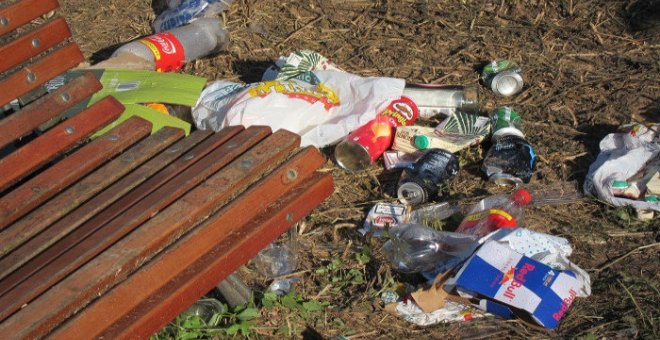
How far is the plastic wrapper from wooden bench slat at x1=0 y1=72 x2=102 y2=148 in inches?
91.4

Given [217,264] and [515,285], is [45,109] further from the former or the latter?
[515,285]

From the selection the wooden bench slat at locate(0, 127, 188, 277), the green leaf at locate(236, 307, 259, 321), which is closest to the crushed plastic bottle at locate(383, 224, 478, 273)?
the green leaf at locate(236, 307, 259, 321)

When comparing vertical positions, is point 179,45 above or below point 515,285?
above

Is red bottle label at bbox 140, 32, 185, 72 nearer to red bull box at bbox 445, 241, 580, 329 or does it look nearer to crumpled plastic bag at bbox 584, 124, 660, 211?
crumpled plastic bag at bbox 584, 124, 660, 211

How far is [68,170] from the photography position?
3078 millimetres

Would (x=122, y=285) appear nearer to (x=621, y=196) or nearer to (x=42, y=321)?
(x=42, y=321)

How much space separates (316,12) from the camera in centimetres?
585

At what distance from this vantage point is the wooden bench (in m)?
2.54

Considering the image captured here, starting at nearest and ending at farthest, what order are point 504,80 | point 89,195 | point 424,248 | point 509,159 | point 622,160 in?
1. point 89,195
2. point 424,248
3. point 622,160
4. point 509,159
5. point 504,80

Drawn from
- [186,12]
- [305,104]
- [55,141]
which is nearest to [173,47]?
[186,12]

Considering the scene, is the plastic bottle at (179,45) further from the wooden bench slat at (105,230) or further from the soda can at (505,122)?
the wooden bench slat at (105,230)

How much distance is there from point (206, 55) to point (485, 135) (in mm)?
1824

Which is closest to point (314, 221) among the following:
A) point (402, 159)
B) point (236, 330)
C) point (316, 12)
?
point (402, 159)

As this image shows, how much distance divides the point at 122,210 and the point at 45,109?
2.28 feet
